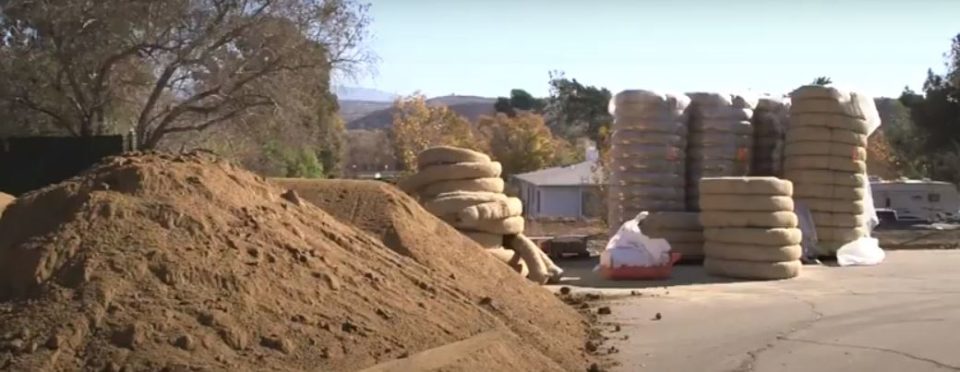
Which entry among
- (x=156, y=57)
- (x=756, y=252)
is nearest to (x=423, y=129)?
(x=156, y=57)

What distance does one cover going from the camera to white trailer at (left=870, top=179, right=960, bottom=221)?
151 ft

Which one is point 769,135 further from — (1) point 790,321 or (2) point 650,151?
(1) point 790,321

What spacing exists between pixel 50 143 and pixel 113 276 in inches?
670

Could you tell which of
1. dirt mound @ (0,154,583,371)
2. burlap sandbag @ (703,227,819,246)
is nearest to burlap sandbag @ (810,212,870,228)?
burlap sandbag @ (703,227,819,246)

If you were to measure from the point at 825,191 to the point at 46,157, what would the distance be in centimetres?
1449

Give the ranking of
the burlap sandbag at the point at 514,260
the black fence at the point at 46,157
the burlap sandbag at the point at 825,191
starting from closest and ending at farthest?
the burlap sandbag at the point at 514,260 < the burlap sandbag at the point at 825,191 < the black fence at the point at 46,157

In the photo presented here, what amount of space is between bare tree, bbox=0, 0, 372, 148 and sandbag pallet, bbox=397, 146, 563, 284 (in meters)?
10.5

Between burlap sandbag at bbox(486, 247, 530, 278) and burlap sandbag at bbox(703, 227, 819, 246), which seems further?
burlap sandbag at bbox(703, 227, 819, 246)

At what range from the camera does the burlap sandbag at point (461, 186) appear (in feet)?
50.6

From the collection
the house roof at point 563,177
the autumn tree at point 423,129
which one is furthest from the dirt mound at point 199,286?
the autumn tree at point 423,129

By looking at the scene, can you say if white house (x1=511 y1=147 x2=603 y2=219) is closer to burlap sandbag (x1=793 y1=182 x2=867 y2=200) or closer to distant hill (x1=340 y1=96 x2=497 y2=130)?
burlap sandbag (x1=793 y1=182 x2=867 y2=200)

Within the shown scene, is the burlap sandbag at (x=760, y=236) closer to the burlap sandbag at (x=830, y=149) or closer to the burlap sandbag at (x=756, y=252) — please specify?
the burlap sandbag at (x=756, y=252)

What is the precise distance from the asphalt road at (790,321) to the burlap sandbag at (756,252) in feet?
1.24

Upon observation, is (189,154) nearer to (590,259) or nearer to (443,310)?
(443,310)
